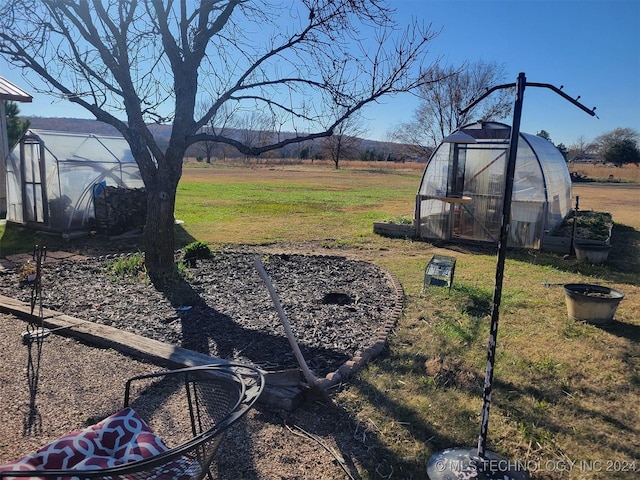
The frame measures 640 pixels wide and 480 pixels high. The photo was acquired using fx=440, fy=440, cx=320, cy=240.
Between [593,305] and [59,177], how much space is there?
10.3 m

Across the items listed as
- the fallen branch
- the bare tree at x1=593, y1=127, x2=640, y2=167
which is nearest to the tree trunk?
the fallen branch

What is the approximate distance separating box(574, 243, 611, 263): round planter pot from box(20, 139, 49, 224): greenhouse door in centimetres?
1118

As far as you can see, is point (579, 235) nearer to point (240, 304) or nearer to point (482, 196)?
point (482, 196)

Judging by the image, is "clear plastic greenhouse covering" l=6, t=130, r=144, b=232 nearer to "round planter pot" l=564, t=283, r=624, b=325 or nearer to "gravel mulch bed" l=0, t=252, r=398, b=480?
"gravel mulch bed" l=0, t=252, r=398, b=480

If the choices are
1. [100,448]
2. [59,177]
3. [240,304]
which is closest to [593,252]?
[240,304]

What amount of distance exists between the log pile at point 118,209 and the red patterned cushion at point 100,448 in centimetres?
850

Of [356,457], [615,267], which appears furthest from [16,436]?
[615,267]

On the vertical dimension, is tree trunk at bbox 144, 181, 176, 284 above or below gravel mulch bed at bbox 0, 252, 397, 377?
above

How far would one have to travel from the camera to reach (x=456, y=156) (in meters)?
10.1

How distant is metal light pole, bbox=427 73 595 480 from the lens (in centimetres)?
240

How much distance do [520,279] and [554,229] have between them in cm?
359

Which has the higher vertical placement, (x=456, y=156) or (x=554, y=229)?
(x=456, y=156)

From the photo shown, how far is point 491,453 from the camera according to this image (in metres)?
2.81

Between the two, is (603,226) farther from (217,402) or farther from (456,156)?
(217,402)
